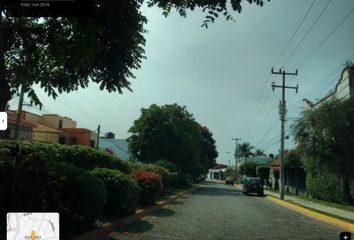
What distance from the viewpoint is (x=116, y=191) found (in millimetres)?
8562

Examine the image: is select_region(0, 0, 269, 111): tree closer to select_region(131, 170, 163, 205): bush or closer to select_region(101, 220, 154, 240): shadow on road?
select_region(101, 220, 154, 240): shadow on road

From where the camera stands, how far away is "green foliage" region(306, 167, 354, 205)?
1770 centimetres

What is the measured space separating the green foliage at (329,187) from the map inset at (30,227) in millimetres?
15613

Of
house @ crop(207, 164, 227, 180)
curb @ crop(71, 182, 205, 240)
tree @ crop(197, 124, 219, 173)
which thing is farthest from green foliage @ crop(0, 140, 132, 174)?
house @ crop(207, 164, 227, 180)

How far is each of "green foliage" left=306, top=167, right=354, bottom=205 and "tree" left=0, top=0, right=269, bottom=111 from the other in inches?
557

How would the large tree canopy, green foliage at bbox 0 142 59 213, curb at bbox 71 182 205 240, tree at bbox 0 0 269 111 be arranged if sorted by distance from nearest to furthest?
green foliage at bbox 0 142 59 213 < tree at bbox 0 0 269 111 < curb at bbox 71 182 205 240 < the large tree canopy

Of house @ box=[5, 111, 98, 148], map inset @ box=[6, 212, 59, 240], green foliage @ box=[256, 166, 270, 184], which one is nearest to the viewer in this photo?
map inset @ box=[6, 212, 59, 240]

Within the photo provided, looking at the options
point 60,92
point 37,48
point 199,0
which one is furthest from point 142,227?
point 199,0

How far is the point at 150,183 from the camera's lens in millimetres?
12578

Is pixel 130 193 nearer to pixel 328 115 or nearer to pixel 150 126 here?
pixel 328 115

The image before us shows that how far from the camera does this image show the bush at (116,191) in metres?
8.55

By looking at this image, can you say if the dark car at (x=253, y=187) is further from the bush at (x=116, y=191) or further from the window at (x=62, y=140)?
the window at (x=62, y=140)

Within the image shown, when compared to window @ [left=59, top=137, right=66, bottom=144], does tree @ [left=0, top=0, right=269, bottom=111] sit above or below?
below

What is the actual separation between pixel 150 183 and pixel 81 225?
6346 mm
